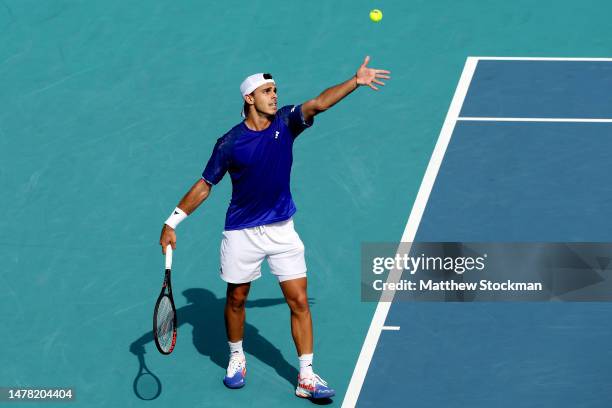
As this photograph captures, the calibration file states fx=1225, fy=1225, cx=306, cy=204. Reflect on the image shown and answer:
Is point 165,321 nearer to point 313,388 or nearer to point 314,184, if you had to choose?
point 313,388

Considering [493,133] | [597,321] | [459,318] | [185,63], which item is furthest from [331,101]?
[185,63]

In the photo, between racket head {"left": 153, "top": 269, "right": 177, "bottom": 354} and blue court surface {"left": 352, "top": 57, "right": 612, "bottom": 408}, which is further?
blue court surface {"left": 352, "top": 57, "right": 612, "bottom": 408}

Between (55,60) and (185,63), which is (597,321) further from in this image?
(55,60)

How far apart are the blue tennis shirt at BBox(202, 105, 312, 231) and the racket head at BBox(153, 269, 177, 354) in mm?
797

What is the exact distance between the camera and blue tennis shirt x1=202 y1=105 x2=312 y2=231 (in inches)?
384

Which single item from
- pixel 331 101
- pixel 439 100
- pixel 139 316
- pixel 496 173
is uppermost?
pixel 439 100

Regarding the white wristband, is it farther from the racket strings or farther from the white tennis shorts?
the racket strings

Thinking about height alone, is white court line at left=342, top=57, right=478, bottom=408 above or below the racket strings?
above

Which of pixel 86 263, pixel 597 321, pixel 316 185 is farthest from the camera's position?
pixel 316 185

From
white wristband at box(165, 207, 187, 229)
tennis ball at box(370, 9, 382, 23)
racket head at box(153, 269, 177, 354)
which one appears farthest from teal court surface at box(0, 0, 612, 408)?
white wristband at box(165, 207, 187, 229)

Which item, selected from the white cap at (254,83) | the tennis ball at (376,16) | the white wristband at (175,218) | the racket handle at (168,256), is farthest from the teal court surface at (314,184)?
the white cap at (254,83)

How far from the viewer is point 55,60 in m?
14.7

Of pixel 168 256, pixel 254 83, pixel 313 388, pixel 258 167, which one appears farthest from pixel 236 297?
pixel 254 83

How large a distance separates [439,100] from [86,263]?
15.1 feet
